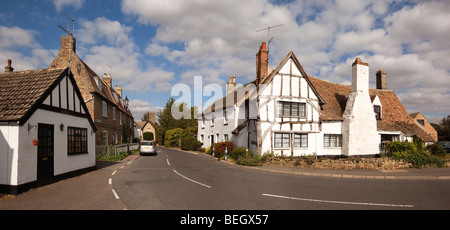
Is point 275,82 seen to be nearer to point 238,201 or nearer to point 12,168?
point 238,201

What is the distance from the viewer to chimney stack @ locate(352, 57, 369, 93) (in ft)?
66.6

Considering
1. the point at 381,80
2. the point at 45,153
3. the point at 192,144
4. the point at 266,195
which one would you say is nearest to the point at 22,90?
the point at 45,153

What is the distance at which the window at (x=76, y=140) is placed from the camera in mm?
12047

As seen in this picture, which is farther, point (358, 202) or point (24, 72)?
point (24, 72)

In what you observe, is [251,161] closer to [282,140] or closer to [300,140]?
[282,140]

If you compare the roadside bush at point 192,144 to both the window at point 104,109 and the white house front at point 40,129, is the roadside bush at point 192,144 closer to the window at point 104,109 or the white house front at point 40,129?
the window at point 104,109

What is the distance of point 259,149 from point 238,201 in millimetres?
11010

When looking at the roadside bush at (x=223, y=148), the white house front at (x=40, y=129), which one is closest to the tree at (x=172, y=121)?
the roadside bush at (x=223, y=148)

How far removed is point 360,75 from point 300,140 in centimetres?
754

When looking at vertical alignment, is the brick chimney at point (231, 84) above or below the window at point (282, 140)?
above

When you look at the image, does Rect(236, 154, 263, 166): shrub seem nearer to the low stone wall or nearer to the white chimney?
the low stone wall

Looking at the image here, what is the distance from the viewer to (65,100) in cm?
1178

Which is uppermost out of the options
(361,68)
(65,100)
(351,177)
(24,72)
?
(361,68)
